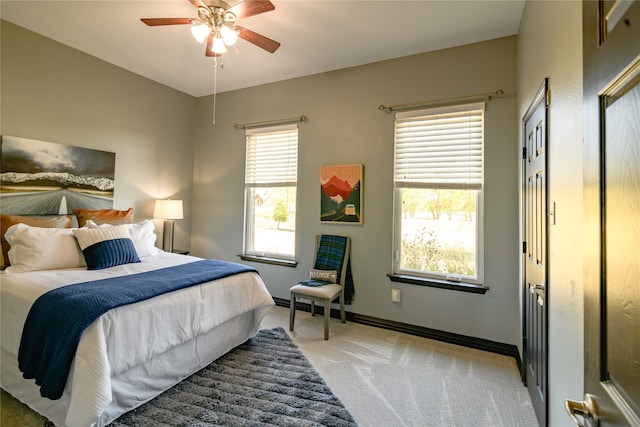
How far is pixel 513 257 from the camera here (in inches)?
110

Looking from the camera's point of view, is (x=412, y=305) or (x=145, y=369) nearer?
(x=145, y=369)

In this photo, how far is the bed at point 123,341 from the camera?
1.62 metres

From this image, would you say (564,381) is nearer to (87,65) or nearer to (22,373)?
(22,373)

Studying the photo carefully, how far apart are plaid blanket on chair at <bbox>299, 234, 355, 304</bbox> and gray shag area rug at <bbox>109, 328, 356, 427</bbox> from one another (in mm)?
1016

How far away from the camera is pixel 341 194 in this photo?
358 cm

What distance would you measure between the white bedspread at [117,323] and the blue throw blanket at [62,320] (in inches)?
1.8

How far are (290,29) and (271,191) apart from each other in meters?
1.97

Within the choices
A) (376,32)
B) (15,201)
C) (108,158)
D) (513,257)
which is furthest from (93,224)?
(513,257)

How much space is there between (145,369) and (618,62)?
2.62 metres

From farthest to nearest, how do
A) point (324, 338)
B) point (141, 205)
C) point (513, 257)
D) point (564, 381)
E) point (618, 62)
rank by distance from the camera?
point (141, 205) → point (324, 338) → point (513, 257) → point (564, 381) → point (618, 62)

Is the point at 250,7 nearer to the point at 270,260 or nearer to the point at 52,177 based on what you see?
the point at 52,177

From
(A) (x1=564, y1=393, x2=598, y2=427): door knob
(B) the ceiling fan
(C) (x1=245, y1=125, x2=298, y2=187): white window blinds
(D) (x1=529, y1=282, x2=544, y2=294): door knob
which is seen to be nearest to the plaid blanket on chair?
(C) (x1=245, y1=125, x2=298, y2=187): white window blinds

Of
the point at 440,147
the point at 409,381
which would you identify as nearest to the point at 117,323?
the point at 409,381

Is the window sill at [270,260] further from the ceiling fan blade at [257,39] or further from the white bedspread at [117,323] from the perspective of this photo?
the ceiling fan blade at [257,39]
